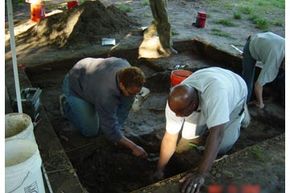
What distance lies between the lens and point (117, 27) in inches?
318

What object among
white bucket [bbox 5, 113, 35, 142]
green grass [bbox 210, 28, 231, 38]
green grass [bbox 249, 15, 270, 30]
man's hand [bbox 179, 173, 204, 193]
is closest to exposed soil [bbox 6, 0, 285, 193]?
green grass [bbox 210, 28, 231, 38]

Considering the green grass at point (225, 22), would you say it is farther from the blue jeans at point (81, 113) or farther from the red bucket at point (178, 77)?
the blue jeans at point (81, 113)

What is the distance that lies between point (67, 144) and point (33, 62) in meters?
2.64

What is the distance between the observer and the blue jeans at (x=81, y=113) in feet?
13.1

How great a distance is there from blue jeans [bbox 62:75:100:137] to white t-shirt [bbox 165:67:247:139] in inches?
52.8

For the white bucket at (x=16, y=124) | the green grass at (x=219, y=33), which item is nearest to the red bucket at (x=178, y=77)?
the white bucket at (x=16, y=124)

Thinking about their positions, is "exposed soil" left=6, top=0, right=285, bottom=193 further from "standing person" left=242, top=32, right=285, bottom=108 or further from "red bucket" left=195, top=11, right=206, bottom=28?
"standing person" left=242, top=32, right=285, bottom=108

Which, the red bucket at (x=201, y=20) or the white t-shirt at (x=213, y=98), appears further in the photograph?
the red bucket at (x=201, y=20)

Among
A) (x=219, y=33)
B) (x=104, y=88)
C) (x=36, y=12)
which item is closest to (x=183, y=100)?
(x=104, y=88)

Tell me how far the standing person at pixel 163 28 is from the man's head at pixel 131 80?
3.92 metres

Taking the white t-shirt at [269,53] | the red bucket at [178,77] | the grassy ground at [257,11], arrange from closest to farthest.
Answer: the white t-shirt at [269,53] < the red bucket at [178,77] < the grassy ground at [257,11]

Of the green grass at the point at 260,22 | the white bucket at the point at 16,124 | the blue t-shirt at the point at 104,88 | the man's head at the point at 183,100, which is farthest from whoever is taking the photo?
the green grass at the point at 260,22

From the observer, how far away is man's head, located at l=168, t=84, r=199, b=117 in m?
2.60

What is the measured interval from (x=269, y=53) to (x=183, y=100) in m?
2.28
